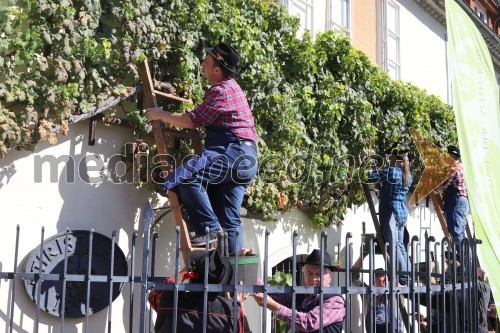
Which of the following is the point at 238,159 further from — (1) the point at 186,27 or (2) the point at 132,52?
(1) the point at 186,27

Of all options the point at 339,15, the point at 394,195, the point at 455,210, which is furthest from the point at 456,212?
the point at 339,15

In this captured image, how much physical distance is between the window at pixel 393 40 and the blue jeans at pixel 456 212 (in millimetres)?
4066

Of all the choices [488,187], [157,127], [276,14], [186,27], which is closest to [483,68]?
[488,187]

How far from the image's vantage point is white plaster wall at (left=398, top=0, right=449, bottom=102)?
519 inches

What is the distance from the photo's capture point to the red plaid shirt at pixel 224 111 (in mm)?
4773

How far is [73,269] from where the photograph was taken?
5.22m

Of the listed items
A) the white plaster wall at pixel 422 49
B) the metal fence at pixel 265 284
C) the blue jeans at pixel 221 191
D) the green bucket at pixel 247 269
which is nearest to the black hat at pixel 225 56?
the blue jeans at pixel 221 191

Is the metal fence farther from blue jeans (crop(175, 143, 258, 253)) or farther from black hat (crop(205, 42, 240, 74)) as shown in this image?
black hat (crop(205, 42, 240, 74))

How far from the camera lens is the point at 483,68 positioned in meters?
7.05

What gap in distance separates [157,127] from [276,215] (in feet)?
8.39

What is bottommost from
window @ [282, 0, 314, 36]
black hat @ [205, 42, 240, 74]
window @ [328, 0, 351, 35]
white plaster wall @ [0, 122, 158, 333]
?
white plaster wall @ [0, 122, 158, 333]

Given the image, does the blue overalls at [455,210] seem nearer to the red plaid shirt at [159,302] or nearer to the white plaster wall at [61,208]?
the white plaster wall at [61,208]

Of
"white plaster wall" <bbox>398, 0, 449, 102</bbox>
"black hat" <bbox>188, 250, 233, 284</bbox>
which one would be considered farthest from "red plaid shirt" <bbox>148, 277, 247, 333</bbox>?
"white plaster wall" <bbox>398, 0, 449, 102</bbox>

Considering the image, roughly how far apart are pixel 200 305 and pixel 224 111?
61.9 inches
